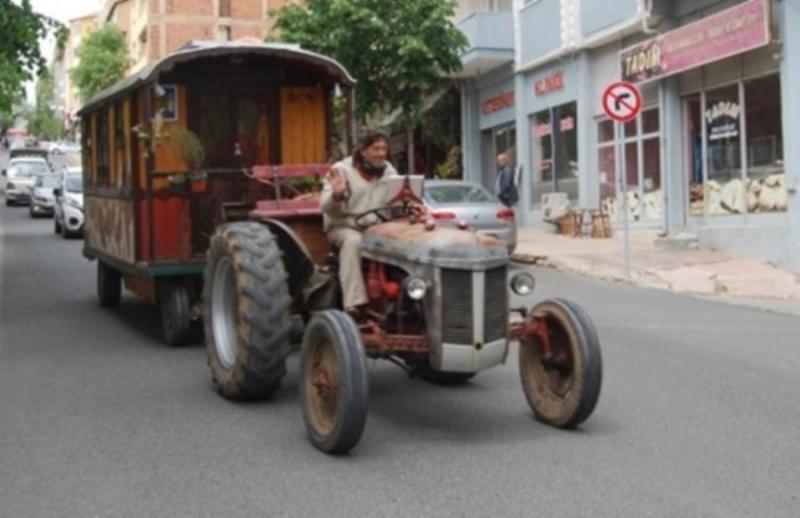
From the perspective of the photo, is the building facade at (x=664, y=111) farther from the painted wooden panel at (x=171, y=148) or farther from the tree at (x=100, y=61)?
the tree at (x=100, y=61)

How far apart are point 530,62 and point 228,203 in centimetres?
1669

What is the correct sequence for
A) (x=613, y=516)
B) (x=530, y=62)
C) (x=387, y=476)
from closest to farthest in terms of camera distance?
(x=613, y=516)
(x=387, y=476)
(x=530, y=62)

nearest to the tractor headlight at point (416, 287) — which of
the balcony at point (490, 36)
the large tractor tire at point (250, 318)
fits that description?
the large tractor tire at point (250, 318)

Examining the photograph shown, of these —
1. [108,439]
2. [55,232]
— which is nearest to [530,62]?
[55,232]

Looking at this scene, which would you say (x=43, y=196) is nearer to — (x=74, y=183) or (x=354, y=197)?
(x=74, y=183)

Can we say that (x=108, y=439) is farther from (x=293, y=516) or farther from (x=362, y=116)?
(x=362, y=116)

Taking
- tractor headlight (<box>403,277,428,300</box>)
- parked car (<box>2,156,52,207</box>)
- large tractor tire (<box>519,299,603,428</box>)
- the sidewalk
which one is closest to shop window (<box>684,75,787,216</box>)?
the sidewalk

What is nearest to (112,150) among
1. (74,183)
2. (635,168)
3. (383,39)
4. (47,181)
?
(635,168)

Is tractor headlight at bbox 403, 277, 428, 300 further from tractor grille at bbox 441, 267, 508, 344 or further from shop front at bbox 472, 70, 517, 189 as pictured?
shop front at bbox 472, 70, 517, 189

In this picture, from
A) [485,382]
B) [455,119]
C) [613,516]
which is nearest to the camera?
[613,516]

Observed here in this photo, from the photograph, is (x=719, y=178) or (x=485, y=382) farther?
(x=719, y=178)

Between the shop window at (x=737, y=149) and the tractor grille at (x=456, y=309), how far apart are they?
472 inches

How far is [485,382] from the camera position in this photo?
27.8 ft

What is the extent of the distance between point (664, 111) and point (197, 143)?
11.9 m
